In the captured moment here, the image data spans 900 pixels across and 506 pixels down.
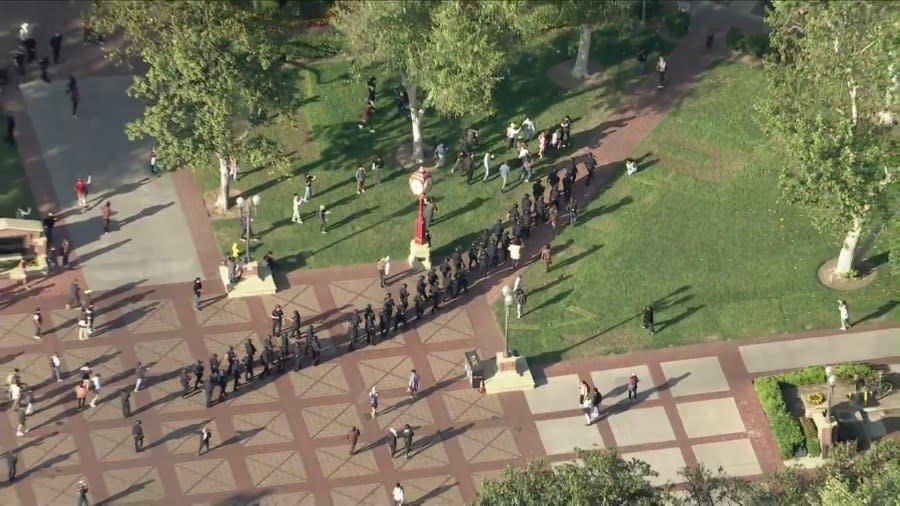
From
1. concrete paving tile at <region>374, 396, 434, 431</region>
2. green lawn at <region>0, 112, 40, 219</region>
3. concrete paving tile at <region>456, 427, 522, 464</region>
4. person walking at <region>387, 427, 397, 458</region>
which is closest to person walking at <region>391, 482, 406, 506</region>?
person walking at <region>387, 427, 397, 458</region>

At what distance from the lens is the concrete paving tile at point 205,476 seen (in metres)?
74.0

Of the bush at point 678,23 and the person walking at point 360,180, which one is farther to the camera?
the bush at point 678,23

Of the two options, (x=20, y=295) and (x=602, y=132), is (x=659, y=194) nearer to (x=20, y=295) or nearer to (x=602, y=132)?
(x=602, y=132)

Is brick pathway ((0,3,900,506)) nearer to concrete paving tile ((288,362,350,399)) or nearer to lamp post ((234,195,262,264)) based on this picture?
concrete paving tile ((288,362,350,399))

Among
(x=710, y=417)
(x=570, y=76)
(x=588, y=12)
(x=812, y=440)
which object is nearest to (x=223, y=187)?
(x=588, y=12)

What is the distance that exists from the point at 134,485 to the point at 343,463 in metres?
7.95

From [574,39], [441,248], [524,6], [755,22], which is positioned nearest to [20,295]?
[441,248]

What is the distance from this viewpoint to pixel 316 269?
84.1 m

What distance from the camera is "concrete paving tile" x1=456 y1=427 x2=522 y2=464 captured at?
75950 millimetres

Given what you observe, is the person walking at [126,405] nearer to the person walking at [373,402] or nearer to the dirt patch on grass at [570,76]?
the person walking at [373,402]

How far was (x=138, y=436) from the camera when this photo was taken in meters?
75.0

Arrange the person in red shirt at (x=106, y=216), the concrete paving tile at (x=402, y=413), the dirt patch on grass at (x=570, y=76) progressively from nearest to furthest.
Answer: the concrete paving tile at (x=402, y=413)
the person in red shirt at (x=106, y=216)
the dirt patch on grass at (x=570, y=76)

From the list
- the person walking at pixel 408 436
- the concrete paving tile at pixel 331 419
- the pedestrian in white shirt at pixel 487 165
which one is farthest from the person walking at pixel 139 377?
the pedestrian in white shirt at pixel 487 165

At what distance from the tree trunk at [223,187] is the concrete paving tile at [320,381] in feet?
35.7
